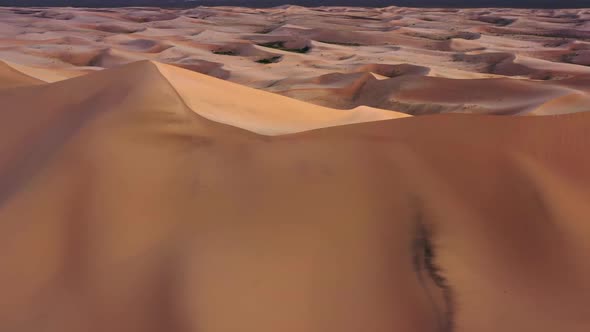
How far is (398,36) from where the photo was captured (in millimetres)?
13766

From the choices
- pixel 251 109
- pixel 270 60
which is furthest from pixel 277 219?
pixel 270 60

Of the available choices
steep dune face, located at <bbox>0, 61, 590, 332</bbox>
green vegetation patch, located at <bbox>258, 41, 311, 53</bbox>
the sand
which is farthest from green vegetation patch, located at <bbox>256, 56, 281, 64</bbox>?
steep dune face, located at <bbox>0, 61, 590, 332</bbox>

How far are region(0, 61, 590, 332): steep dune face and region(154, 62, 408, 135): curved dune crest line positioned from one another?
0.30 feet

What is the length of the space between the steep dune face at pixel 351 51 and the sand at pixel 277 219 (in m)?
3.22

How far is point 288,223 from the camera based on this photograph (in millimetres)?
2043

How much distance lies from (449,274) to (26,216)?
1682 mm

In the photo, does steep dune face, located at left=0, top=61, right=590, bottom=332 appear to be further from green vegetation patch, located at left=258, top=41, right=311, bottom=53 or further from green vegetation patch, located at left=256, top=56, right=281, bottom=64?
green vegetation patch, located at left=258, top=41, right=311, bottom=53

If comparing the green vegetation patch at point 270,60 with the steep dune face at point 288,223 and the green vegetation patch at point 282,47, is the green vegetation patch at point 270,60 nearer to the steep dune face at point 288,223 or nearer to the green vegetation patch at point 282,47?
the green vegetation patch at point 282,47

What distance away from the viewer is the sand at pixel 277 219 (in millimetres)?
1816

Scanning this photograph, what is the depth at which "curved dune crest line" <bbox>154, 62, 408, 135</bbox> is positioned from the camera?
266 centimetres

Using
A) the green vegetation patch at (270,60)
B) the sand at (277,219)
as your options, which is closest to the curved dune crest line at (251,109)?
the sand at (277,219)

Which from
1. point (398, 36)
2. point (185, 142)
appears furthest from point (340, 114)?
point (398, 36)

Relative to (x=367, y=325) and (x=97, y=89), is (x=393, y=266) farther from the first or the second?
(x=97, y=89)

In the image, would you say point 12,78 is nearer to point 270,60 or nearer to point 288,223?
point 288,223
